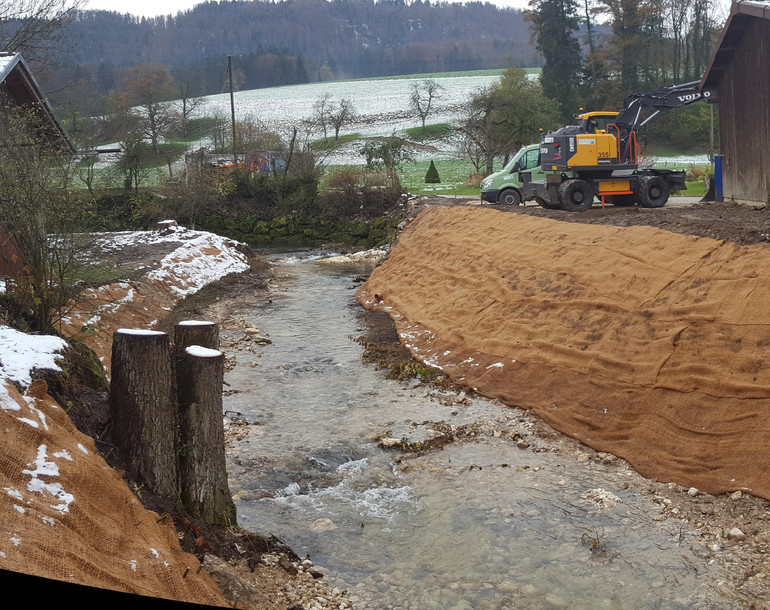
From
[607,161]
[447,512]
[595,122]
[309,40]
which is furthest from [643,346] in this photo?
[309,40]

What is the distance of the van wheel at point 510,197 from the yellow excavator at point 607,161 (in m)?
2.31

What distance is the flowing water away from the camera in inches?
274

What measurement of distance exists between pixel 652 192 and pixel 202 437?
19.4 metres

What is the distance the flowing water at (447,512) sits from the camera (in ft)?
22.8

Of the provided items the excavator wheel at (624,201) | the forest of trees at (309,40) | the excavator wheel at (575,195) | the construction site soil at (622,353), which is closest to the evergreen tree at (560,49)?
the excavator wheel at (624,201)

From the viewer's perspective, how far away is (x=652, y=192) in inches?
918

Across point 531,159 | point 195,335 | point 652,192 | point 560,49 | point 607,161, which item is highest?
point 560,49

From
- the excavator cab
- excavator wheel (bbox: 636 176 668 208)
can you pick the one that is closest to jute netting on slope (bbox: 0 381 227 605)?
excavator wheel (bbox: 636 176 668 208)

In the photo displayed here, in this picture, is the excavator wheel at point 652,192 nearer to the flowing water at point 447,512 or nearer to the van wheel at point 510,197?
the van wheel at point 510,197

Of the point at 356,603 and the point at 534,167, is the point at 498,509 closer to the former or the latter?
the point at 356,603

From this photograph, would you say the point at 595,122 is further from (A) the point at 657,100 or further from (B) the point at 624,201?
(B) the point at 624,201

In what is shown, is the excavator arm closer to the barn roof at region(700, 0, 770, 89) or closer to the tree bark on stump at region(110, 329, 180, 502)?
the barn roof at region(700, 0, 770, 89)

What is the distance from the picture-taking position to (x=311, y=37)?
14675cm

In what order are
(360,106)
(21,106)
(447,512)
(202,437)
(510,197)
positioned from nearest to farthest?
1. (202,437)
2. (447,512)
3. (21,106)
4. (510,197)
5. (360,106)
